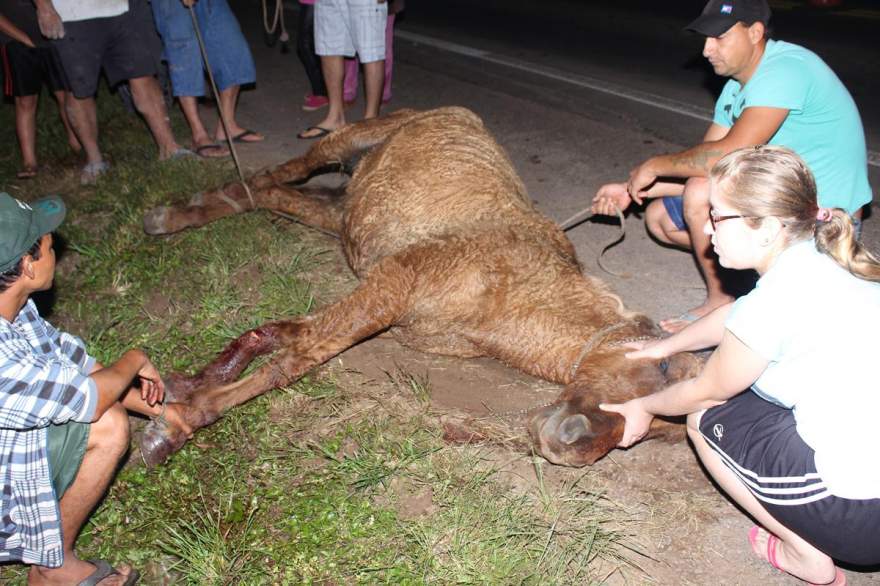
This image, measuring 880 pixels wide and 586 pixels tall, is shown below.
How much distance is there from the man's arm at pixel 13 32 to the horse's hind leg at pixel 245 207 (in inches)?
78.3

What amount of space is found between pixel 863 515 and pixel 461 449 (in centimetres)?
171

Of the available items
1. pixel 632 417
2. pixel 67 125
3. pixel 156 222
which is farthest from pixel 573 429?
pixel 67 125

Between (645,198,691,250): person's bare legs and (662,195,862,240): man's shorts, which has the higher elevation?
(662,195,862,240): man's shorts

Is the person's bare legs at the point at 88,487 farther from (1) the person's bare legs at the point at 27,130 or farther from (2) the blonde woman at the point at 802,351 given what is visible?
(1) the person's bare legs at the point at 27,130

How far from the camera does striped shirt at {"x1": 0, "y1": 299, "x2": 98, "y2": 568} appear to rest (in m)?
2.38

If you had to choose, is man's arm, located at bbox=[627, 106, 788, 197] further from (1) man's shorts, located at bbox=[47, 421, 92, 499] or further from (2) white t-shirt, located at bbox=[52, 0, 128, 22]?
(2) white t-shirt, located at bbox=[52, 0, 128, 22]

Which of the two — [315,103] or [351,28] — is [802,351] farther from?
[315,103]

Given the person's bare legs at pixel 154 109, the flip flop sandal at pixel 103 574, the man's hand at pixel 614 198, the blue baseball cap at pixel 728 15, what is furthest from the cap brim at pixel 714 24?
the person's bare legs at pixel 154 109

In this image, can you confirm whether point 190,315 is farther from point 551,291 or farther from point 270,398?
point 551,291

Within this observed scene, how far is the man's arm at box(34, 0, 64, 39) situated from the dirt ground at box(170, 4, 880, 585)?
1830 millimetres

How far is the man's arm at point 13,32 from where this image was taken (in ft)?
18.9

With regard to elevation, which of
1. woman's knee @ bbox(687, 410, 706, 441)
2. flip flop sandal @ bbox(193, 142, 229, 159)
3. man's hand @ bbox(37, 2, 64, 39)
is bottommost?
flip flop sandal @ bbox(193, 142, 229, 159)

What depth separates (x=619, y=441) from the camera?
3.05 m

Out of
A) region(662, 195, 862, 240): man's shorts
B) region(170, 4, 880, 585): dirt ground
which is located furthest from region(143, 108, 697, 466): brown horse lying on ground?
region(662, 195, 862, 240): man's shorts
